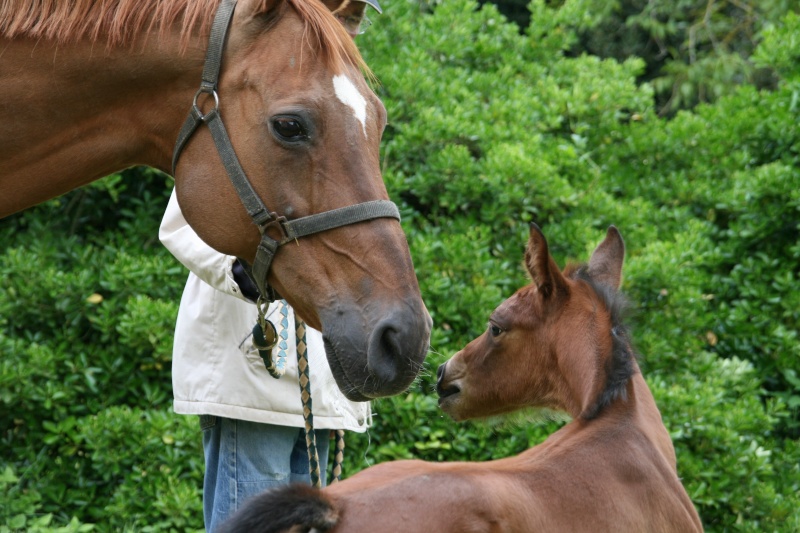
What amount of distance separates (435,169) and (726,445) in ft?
7.41

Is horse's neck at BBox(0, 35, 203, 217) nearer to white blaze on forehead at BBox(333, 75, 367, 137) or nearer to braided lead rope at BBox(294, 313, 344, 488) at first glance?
white blaze on forehead at BBox(333, 75, 367, 137)

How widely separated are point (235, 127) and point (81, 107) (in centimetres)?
42

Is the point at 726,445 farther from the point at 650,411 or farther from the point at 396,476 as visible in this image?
the point at 396,476

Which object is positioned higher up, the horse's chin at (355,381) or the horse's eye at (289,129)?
the horse's eye at (289,129)

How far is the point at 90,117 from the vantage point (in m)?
2.55

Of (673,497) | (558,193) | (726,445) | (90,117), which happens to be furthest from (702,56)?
(90,117)

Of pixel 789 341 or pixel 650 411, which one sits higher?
pixel 650 411

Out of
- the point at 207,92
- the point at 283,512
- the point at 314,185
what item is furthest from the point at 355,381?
the point at 207,92

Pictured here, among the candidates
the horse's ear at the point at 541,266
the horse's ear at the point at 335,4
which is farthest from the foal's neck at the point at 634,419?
the horse's ear at the point at 335,4

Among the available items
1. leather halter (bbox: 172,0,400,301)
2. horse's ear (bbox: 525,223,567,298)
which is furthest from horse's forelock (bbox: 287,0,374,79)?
horse's ear (bbox: 525,223,567,298)

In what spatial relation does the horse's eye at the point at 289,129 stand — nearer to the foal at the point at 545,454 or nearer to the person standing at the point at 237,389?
the person standing at the point at 237,389

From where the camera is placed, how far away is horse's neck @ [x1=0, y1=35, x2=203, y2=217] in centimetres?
247

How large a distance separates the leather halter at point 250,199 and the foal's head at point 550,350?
39.6 inches

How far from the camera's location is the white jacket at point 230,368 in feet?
10.3
